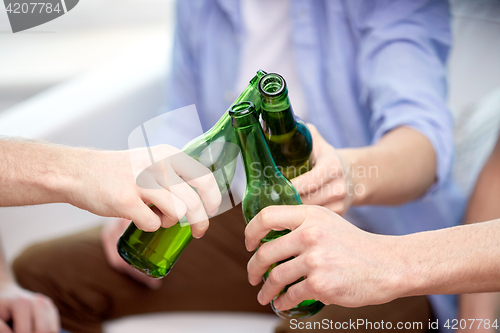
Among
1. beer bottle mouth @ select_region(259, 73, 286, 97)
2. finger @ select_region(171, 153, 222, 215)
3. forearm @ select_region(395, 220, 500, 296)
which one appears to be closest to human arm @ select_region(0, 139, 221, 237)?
finger @ select_region(171, 153, 222, 215)

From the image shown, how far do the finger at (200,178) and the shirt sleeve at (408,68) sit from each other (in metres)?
0.40

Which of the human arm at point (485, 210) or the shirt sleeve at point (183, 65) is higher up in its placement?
the shirt sleeve at point (183, 65)

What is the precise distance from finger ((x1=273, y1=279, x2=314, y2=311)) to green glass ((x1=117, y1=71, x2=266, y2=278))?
0.42ft

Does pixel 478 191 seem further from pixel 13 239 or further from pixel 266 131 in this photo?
pixel 13 239

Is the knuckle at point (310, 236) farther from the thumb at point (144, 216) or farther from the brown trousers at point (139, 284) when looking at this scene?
the brown trousers at point (139, 284)

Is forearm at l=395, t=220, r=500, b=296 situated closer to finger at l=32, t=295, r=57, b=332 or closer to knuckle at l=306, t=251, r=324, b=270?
knuckle at l=306, t=251, r=324, b=270

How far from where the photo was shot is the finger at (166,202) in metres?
0.38

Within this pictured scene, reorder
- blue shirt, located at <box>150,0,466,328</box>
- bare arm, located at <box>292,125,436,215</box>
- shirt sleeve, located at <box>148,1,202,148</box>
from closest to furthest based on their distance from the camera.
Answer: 1. bare arm, located at <box>292,125,436,215</box>
2. blue shirt, located at <box>150,0,466,328</box>
3. shirt sleeve, located at <box>148,1,202,148</box>

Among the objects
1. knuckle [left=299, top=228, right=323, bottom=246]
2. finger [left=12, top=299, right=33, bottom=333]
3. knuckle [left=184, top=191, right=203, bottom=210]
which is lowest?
finger [left=12, top=299, right=33, bottom=333]

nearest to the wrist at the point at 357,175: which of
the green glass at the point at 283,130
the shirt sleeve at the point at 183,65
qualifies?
the green glass at the point at 283,130

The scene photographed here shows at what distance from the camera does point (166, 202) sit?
38cm

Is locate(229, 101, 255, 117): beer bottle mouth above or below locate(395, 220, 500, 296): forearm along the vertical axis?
above

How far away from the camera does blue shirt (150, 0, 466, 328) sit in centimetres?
69

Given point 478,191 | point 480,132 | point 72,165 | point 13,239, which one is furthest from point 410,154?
point 13,239
